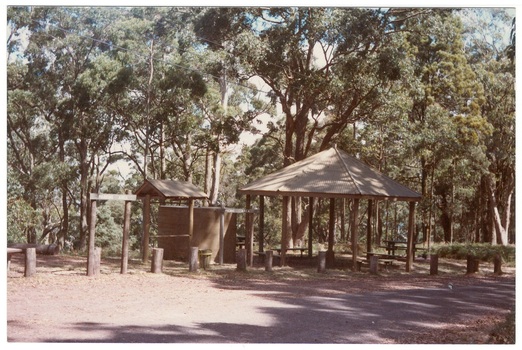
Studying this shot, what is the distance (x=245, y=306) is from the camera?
1180 cm

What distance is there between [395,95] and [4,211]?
69.3 ft

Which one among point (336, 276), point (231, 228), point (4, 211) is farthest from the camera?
point (231, 228)

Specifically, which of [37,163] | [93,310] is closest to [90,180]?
[37,163]

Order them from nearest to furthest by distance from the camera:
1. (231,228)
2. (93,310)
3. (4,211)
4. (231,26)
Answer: (4,211) → (93,310) → (231,228) → (231,26)

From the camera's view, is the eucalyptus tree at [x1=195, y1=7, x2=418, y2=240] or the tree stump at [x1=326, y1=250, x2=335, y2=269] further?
the eucalyptus tree at [x1=195, y1=7, x2=418, y2=240]

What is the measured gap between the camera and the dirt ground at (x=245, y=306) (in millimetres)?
9469

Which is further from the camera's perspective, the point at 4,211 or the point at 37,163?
the point at 37,163

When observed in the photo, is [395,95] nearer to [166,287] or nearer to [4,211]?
[166,287]

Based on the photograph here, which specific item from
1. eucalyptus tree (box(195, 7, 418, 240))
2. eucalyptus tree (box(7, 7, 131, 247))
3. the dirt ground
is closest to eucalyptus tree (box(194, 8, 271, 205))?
eucalyptus tree (box(195, 7, 418, 240))

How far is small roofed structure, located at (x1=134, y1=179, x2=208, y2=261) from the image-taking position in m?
18.6

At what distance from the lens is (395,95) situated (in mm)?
27328

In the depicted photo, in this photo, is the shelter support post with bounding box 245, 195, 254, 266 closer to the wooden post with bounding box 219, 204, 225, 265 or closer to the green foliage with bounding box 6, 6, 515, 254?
the wooden post with bounding box 219, 204, 225, 265

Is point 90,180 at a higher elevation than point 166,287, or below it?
higher

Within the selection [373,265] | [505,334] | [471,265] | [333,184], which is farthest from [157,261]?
[471,265]
